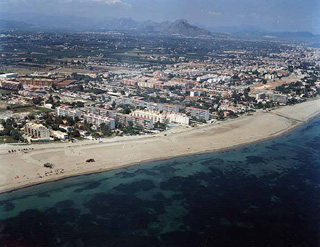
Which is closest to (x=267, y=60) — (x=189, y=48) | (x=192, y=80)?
(x=189, y=48)

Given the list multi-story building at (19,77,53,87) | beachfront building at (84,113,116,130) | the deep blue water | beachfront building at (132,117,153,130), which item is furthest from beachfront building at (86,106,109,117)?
multi-story building at (19,77,53,87)

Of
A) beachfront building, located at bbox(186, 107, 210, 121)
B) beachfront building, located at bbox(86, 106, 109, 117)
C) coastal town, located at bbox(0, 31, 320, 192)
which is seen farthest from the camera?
beachfront building, located at bbox(186, 107, 210, 121)

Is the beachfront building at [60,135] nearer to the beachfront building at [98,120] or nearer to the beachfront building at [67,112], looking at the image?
the beachfront building at [98,120]

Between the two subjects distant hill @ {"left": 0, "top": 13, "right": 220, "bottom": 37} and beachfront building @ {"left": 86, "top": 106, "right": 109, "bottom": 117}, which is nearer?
beachfront building @ {"left": 86, "top": 106, "right": 109, "bottom": 117}

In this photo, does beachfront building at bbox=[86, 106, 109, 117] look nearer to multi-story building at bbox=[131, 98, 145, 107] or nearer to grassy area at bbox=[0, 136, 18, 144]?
multi-story building at bbox=[131, 98, 145, 107]

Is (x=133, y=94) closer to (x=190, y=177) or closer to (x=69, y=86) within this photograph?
(x=69, y=86)

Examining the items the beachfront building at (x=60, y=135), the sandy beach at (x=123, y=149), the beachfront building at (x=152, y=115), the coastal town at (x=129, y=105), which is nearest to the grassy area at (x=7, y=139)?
the coastal town at (x=129, y=105)
